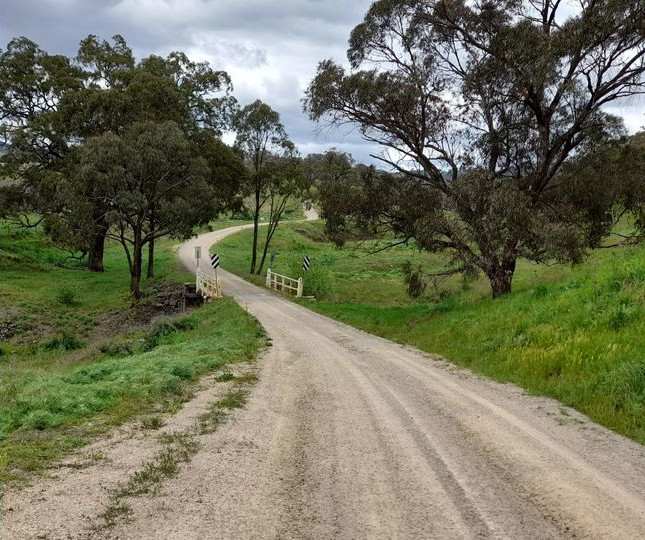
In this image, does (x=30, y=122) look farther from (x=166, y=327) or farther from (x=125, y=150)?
(x=166, y=327)

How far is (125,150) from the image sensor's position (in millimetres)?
25250

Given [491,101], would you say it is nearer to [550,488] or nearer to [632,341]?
[632,341]

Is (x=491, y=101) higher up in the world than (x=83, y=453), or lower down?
higher up

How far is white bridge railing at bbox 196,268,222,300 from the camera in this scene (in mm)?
26750

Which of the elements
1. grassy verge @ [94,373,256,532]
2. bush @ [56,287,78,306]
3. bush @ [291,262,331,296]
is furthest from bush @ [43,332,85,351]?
bush @ [291,262,331,296]

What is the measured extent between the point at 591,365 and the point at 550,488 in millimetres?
4880

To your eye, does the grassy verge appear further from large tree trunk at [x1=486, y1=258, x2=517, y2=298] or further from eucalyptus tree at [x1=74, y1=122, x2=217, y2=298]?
eucalyptus tree at [x1=74, y1=122, x2=217, y2=298]

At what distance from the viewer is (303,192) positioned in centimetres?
3641

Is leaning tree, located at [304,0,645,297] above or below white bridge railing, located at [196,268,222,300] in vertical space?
above

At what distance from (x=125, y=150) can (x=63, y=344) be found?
11059 millimetres

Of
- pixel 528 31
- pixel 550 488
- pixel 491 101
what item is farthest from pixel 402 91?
pixel 550 488

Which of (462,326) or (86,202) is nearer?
(462,326)

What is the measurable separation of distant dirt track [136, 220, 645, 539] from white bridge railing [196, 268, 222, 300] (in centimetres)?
1799

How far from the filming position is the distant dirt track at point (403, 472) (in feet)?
13.8
